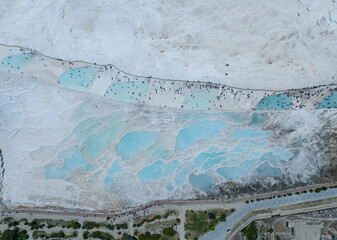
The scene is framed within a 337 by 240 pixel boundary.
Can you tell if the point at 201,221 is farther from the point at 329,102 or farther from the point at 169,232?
the point at 329,102

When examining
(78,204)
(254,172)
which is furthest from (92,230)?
(254,172)

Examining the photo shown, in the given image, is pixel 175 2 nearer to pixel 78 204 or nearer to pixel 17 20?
pixel 17 20

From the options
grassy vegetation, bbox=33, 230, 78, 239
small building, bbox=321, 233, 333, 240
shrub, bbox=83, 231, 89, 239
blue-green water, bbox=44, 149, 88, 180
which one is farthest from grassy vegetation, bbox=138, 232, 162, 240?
small building, bbox=321, 233, 333, 240

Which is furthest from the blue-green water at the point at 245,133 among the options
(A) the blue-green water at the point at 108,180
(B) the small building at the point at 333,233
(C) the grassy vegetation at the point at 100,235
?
(C) the grassy vegetation at the point at 100,235

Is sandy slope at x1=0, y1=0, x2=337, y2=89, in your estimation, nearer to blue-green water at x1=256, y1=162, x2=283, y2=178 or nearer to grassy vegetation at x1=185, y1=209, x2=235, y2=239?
blue-green water at x1=256, y1=162, x2=283, y2=178

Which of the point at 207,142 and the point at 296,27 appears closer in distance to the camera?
the point at 296,27
